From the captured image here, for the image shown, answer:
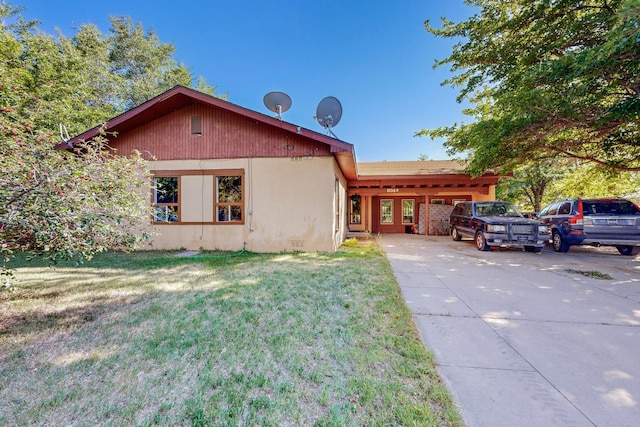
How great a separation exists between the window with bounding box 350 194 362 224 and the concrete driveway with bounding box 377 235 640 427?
1005 cm

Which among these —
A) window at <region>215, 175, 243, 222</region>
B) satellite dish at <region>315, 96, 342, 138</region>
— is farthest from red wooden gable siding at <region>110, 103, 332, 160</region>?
satellite dish at <region>315, 96, 342, 138</region>

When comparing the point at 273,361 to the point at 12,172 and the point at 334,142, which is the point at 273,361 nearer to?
the point at 12,172

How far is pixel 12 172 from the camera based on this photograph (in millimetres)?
2572

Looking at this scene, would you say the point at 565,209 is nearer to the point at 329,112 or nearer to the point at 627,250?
the point at 627,250

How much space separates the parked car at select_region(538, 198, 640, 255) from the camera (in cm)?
721

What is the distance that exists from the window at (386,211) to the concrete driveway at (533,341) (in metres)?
9.75

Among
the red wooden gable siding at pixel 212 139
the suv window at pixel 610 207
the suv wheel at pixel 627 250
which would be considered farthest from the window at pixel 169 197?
the suv wheel at pixel 627 250

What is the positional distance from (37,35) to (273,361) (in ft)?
65.7

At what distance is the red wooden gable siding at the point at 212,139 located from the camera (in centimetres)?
782

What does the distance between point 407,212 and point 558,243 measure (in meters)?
7.44

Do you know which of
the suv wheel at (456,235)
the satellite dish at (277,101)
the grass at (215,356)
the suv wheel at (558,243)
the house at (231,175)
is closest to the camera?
the grass at (215,356)

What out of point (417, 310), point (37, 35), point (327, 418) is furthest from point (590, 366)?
point (37, 35)

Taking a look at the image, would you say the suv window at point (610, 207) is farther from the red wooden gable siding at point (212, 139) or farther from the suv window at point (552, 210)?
the red wooden gable siding at point (212, 139)

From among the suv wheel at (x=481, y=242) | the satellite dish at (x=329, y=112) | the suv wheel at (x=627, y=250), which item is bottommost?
the suv wheel at (x=627, y=250)
